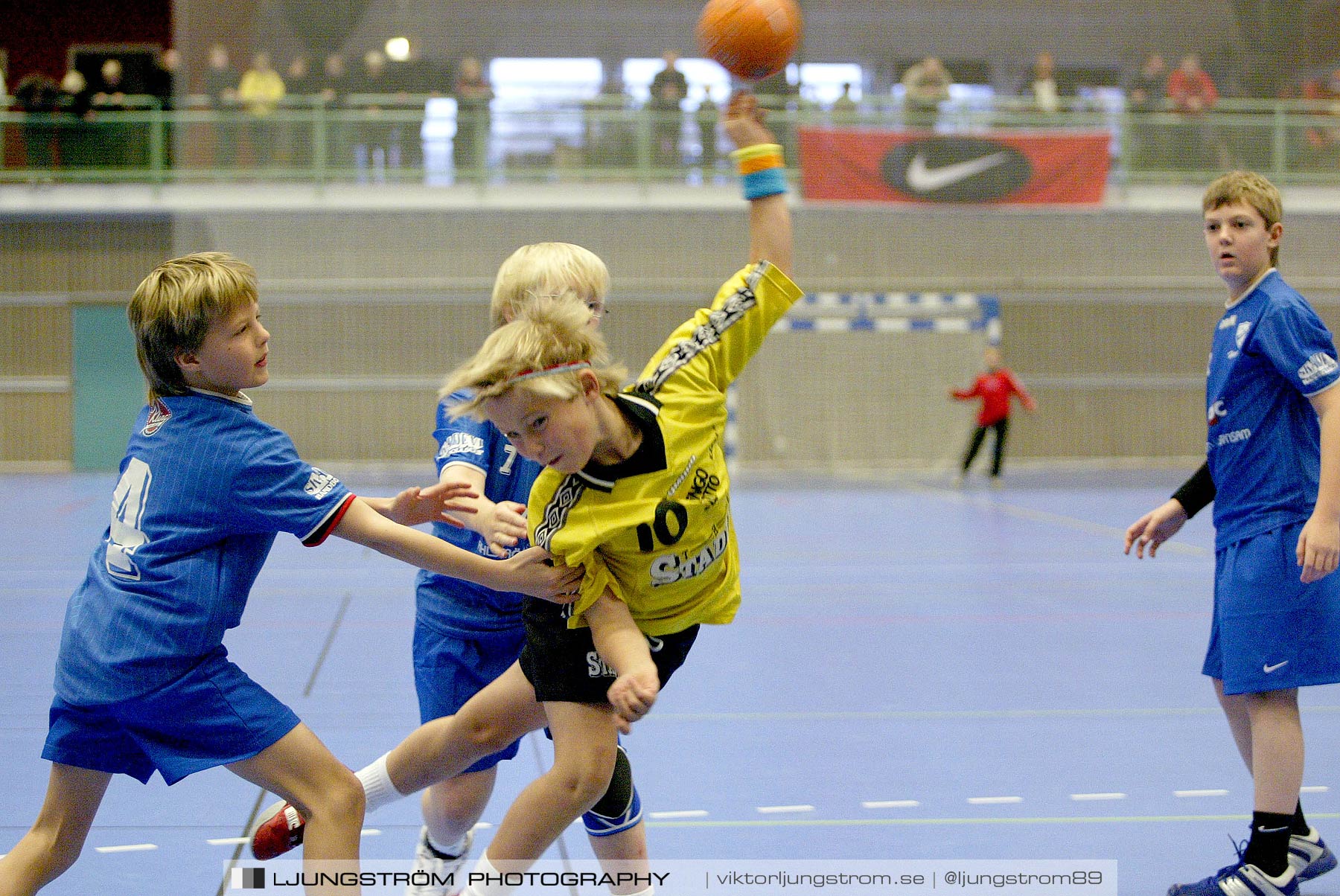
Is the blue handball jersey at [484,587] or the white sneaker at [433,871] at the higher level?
the blue handball jersey at [484,587]

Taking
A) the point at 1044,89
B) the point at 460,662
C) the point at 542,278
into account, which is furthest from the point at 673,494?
the point at 1044,89

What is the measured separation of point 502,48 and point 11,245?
308 inches

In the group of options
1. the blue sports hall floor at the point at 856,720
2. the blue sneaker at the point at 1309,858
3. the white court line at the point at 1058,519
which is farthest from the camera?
the white court line at the point at 1058,519

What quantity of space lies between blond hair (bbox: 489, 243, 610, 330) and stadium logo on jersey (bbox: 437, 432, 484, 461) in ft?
0.79

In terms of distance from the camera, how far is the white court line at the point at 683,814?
11.3ft

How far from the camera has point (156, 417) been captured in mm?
2330

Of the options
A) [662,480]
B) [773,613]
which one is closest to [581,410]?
[662,480]

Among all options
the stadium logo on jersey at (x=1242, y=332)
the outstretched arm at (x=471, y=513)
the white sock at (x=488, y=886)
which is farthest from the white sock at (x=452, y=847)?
the stadium logo on jersey at (x=1242, y=332)

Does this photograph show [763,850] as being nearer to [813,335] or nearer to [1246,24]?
[813,335]

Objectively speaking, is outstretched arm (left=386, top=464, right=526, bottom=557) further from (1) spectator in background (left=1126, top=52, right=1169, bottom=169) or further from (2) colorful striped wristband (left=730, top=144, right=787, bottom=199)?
(1) spectator in background (left=1126, top=52, right=1169, bottom=169)

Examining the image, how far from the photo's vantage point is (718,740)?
4.26 m

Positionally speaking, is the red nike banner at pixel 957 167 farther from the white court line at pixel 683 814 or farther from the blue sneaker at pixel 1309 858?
the blue sneaker at pixel 1309 858

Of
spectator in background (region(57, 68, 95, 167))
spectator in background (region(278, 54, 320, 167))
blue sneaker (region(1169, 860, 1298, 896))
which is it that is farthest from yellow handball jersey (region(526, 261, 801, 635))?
spectator in background (region(57, 68, 95, 167))

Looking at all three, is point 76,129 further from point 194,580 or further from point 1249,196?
point 1249,196
